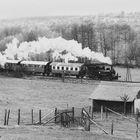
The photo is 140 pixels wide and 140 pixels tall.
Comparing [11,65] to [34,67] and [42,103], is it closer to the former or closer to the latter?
[34,67]

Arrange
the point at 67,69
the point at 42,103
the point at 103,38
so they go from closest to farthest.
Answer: the point at 42,103
the point at 67,69
the point at 103,38

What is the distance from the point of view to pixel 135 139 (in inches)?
1044

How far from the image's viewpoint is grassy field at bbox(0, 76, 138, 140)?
26188mm

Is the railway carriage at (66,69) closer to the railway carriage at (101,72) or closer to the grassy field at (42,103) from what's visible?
the railway carriage at (101,72)

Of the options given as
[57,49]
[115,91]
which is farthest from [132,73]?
[115,91]

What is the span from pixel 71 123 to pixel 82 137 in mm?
5651

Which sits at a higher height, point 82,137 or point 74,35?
point 74,35

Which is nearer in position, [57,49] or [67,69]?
[67,69]

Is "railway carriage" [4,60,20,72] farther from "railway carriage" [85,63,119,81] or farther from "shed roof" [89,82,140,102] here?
"shed roof" [89,82,140,102]

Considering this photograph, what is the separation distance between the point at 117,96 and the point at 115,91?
832mm

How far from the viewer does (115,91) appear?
37.0 meters

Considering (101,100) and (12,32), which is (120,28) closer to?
(12,32)

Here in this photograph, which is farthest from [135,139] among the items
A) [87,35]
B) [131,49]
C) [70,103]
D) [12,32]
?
[12,32]

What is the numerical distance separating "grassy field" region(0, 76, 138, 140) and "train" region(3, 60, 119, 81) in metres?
3.48
